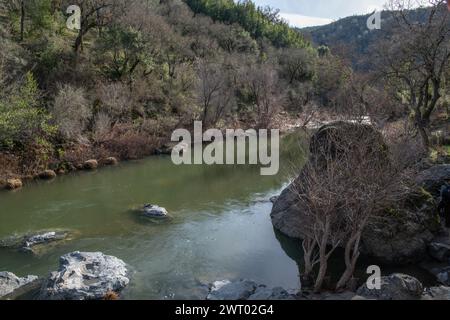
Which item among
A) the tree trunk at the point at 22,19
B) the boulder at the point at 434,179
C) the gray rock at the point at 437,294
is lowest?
the gray rock at the point at 437,294

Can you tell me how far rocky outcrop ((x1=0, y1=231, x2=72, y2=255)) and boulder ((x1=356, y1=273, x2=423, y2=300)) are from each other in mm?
11606

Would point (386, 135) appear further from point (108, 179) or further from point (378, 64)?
point (108, 179)

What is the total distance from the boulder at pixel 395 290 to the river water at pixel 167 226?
2759mm

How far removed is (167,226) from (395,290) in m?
10.2

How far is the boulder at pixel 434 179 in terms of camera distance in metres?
17.3

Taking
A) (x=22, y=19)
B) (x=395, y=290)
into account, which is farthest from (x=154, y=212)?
(x=22, y=19)

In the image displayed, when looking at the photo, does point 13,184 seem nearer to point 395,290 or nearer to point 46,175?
point 46,175

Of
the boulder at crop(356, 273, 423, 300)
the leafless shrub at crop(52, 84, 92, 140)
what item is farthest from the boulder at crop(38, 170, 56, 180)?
the boulder at crop(356, 273, 423, 300)

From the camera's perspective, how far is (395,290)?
11.2 m

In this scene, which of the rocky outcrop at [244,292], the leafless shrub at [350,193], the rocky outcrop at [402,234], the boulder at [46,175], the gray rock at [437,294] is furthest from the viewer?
the boulder at [46,175]

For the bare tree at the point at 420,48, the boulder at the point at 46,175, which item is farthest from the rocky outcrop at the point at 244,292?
the boulder at the point at 46,175

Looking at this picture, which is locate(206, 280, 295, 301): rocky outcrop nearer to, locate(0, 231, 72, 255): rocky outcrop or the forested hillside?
locate(0, 231, 72, 255): rocky outcrop

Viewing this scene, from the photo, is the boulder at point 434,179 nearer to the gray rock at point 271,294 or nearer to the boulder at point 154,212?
the gray rock at point 271,294

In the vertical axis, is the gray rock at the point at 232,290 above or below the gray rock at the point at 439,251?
below
